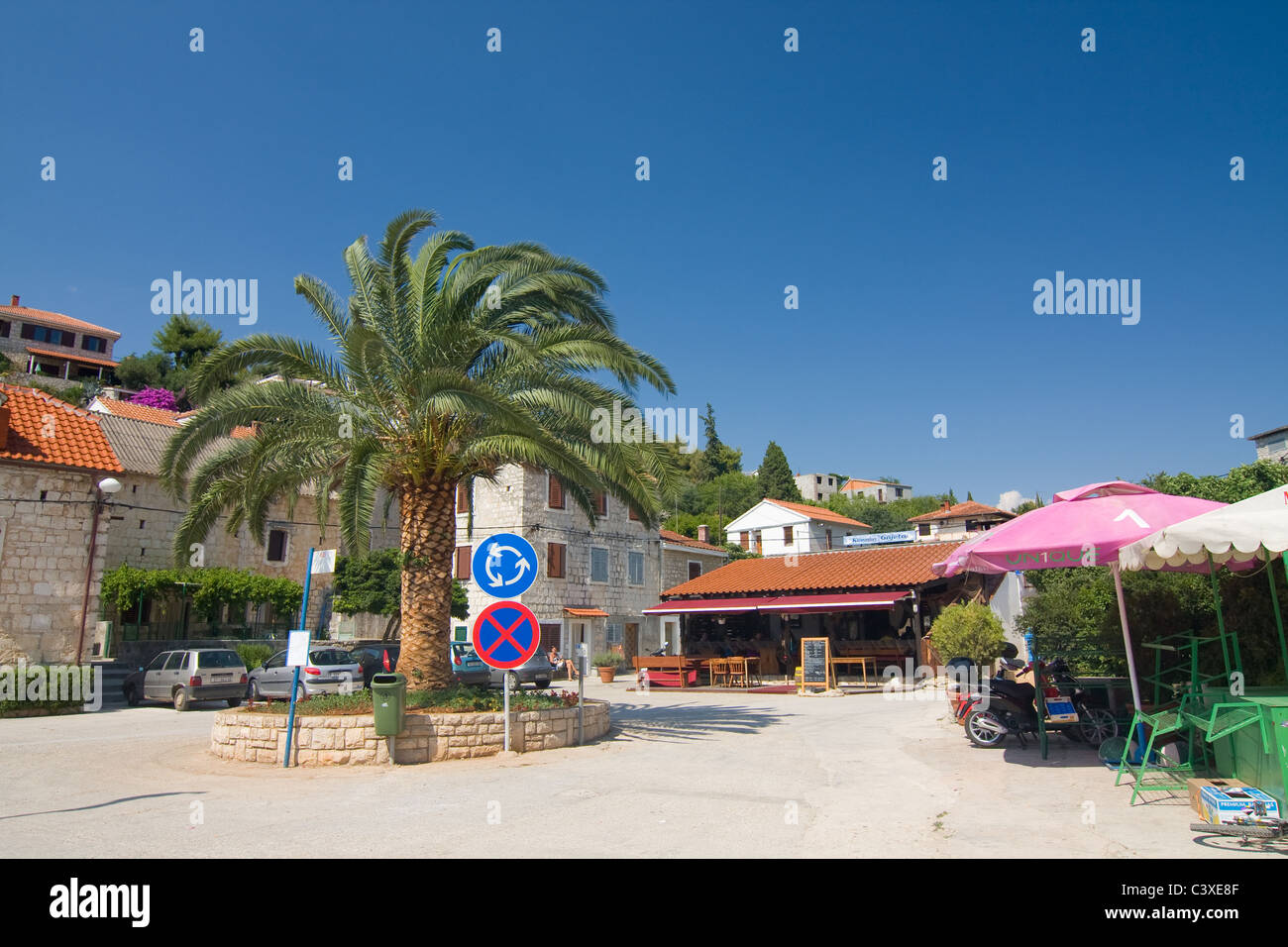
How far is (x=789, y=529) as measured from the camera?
56438 millimetres

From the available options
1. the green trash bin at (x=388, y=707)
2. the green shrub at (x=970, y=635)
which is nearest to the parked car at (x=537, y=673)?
the green shrub at (x=970, y=635)

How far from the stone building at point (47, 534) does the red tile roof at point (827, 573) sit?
18.8m

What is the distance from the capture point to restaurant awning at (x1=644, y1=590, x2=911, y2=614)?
25.1 meters

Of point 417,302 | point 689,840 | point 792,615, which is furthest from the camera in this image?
point 792,615

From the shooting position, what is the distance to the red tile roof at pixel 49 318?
66.4m

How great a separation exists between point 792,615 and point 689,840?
2510 cm

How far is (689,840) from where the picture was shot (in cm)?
618

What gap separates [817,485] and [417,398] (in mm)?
98671

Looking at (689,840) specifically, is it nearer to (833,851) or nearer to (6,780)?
(833,851)

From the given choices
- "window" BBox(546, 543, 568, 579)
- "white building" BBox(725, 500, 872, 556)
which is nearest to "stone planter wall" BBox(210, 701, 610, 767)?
"window" BBox(546, 543, 568, 579)

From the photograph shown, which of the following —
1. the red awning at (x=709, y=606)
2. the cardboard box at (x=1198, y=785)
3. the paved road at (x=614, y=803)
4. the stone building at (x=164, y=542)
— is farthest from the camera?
the stone building at (x=164, y=542)

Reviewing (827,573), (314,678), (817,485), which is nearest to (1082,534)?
(314,678)

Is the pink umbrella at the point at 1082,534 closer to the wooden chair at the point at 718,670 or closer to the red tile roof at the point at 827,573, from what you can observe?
the red tile roof at the point at 827,573
